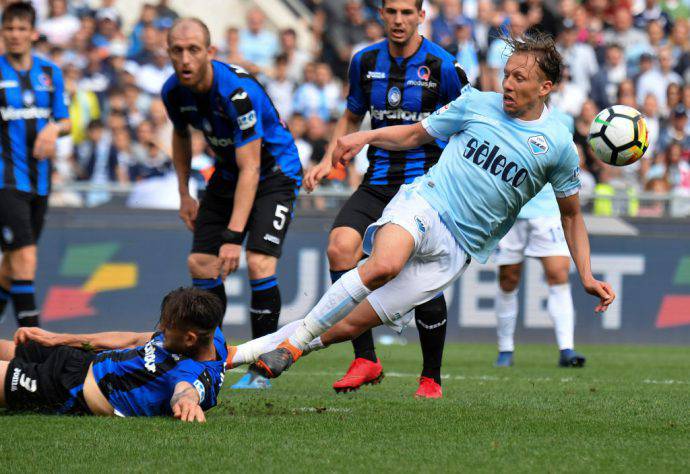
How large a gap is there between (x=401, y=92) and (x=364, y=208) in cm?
81

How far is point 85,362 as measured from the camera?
569cm

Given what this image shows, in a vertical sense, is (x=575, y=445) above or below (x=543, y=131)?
below

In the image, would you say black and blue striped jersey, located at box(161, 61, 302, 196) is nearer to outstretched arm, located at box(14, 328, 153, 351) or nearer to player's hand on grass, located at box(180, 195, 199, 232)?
player's hand on grass, located at box(180, 195, 199, 232)

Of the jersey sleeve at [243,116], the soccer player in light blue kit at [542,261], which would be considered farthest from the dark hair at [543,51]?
the soccer player in light blue kit at [542,261]

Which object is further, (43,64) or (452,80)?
(43,64)

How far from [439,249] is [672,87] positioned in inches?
469

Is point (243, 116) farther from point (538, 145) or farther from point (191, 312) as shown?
point (191, 312)

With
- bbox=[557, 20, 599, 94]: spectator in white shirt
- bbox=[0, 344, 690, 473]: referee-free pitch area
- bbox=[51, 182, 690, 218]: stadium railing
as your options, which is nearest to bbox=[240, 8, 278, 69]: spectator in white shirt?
bbox=[51, 182, 690, 218]: stadium railing

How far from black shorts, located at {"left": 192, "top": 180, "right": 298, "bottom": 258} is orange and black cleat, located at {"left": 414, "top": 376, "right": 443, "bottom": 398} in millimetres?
1404

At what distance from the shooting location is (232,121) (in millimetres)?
7406

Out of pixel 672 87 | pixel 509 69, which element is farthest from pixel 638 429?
pixel 672 87

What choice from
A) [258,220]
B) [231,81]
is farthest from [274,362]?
[231,81]

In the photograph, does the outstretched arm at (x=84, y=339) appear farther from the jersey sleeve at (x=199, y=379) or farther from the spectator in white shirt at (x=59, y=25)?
the spectator in white shirt at (x=59, y=25)

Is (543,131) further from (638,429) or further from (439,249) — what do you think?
(638,429)
